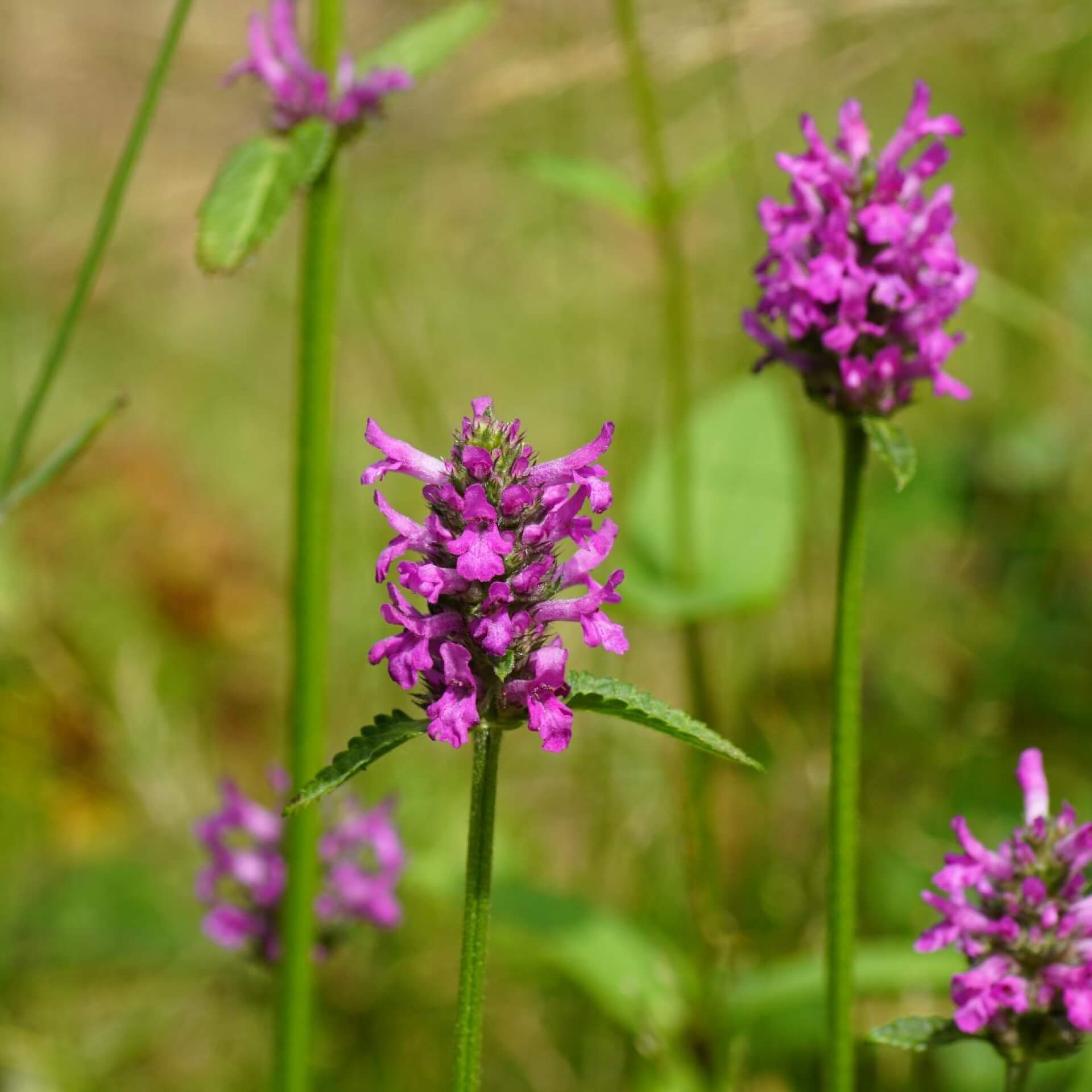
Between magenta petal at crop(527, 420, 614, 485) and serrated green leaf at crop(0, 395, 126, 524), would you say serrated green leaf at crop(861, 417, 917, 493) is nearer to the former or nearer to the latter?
magenta petal at crop(527, 420, 614, 485)

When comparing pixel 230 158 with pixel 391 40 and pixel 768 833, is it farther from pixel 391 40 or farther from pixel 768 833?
pixel 768 833

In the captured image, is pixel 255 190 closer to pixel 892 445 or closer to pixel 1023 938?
pixel 892 445

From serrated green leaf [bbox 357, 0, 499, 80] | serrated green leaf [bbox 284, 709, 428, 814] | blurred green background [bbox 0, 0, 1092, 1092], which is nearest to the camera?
serrated green leaf [bbox 284, 709, 428, 814]

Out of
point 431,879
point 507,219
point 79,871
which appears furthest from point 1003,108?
point 79,871

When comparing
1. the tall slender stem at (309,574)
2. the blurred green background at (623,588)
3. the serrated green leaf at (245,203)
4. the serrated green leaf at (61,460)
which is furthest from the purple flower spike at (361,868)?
the serrated green leaf at (245,203)

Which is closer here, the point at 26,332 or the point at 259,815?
the point at 259,815

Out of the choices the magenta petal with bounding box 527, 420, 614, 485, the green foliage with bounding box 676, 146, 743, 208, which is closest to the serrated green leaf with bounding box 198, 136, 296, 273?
the magenta petal with bounding box 527, 420, 614, 485
